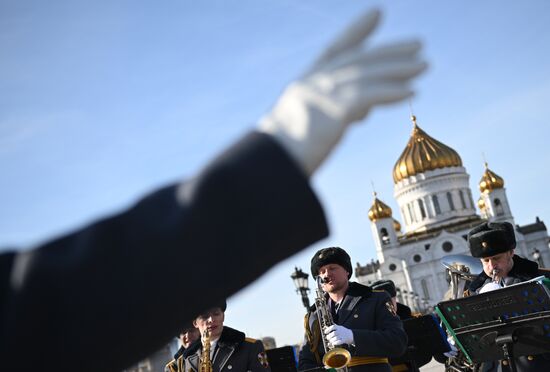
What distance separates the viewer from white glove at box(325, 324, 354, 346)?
6.09 metres

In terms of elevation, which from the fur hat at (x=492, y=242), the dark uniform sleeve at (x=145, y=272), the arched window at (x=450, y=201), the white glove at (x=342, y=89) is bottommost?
the dark uniform sleeve at (x=145, y=272)

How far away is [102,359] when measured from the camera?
1180 millimetres

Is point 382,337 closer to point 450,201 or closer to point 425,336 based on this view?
point 425,336

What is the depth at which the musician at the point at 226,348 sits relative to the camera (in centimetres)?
657

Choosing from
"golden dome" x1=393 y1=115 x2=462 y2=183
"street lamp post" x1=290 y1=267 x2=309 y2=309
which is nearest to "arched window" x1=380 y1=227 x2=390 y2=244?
"golden dome" x1=393 y1=115 x2=462 y2=183

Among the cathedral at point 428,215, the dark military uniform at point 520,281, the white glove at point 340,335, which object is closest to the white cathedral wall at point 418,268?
the cathedral at point 428,215

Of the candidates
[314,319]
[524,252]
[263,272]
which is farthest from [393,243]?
[263,272]

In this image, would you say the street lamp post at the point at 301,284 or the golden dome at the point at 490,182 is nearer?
the street lamp post at the point at 301,284

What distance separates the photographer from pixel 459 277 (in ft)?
33.7

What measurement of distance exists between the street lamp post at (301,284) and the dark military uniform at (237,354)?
34.6 feet

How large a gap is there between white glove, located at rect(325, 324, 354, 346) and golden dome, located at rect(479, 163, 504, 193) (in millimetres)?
79748

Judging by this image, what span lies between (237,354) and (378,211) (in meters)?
77.3

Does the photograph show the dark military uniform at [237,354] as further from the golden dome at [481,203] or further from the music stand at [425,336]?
Answer: the golden dome at [481,203]

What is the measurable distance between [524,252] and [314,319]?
8346 cm
